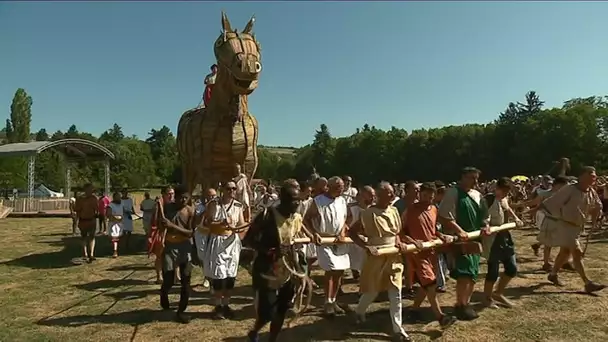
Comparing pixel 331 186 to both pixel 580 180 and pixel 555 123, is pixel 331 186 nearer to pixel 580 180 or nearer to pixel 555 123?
pixel 580 180

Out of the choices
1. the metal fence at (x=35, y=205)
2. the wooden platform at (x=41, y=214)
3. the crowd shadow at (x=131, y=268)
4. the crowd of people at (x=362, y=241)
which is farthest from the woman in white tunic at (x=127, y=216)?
the metal fence at (x=35, y=205)

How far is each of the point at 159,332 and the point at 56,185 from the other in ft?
180

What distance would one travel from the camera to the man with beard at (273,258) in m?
5.16

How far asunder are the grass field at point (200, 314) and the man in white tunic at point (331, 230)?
461 millimetres

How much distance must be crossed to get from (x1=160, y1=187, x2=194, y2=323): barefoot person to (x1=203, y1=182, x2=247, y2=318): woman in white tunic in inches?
10.5

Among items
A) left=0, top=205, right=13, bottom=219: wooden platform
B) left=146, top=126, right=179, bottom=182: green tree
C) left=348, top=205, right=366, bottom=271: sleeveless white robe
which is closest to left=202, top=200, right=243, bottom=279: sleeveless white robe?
left=348, top=205, right=366, bottom=271: sleeveless white robe

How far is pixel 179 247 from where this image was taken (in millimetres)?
6836

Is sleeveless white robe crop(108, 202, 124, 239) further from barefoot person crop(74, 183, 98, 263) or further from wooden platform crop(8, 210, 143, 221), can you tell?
wooden platform crop(8, 210, 143, 221)

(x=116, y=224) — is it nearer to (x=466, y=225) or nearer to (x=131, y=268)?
(x=131, y=268)

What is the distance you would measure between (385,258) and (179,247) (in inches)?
108

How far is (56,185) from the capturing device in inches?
2176

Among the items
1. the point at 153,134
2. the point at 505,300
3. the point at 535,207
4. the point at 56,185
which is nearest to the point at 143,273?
the point at 505,300

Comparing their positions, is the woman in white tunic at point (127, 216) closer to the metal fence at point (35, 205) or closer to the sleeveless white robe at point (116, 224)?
the sleeveless white robe at point (116, 224)

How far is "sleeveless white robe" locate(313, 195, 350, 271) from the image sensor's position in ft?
22.1
